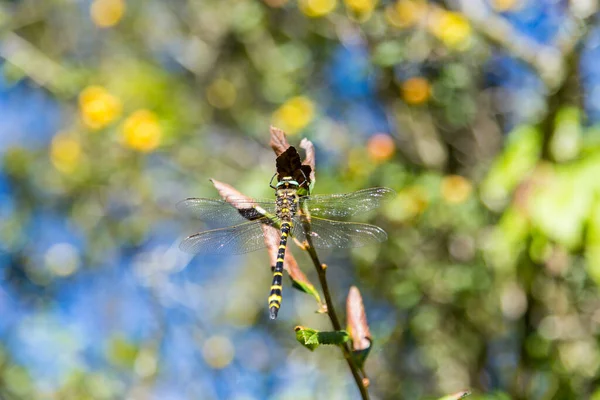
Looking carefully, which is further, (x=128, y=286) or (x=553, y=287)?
(x=128, y=286)

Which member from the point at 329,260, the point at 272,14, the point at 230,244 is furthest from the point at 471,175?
the point at 230,244

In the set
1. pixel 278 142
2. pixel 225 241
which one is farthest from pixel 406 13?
pixel 278 142

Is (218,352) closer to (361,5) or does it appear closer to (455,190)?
(455,190)

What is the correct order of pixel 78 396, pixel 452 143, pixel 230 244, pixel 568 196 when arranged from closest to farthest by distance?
1. pixel 230 244
2. pixel 568 196
3. pixel 78 396
4. pixel 452 143

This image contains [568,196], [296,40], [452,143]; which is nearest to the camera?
[568,196]

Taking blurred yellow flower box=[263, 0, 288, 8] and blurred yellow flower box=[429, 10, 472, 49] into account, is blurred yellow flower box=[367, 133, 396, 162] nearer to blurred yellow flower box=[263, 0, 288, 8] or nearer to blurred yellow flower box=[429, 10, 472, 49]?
Result: blurred yellow flower box=[429, 10, 472, 49]

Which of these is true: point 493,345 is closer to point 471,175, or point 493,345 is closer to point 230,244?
point 471,175
